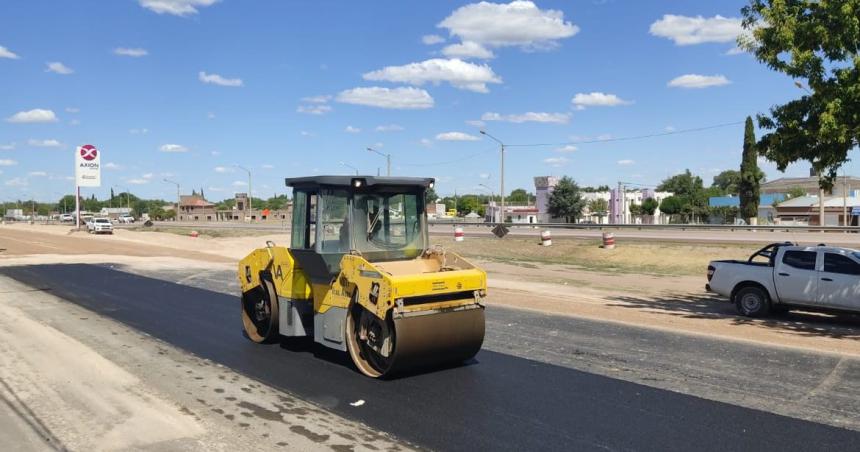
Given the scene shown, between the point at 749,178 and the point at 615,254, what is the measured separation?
131 feet

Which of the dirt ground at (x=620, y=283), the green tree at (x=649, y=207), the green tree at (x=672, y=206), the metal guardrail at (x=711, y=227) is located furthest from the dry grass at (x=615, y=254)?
the green tree at (x=649, y=207)

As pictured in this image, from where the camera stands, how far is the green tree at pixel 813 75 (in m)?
12.1

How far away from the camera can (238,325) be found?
37.9 feet

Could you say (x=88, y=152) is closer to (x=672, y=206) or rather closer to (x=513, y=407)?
(x=513, y=407)

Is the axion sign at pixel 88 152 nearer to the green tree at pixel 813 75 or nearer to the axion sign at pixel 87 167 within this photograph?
the axion sign at pixel 87 167

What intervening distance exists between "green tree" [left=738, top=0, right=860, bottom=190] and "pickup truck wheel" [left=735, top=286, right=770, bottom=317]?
271 cm

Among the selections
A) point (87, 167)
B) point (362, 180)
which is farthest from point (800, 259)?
point (87, 167)

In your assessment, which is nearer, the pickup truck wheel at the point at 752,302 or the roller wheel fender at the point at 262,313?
the roller wheel fender at the point at 262,313

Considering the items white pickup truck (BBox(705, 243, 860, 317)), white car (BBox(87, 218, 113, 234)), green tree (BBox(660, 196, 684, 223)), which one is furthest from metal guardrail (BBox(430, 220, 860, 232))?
green tree (BBox(660, 196, 684, 223))

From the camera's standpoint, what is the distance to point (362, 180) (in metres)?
8.22

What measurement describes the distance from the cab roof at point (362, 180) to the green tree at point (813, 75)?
26.7ft

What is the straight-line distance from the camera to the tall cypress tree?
6475cm

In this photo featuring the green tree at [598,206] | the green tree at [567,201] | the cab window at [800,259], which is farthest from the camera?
the green tree at [598,206]

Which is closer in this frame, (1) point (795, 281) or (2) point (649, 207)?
(1) point (795, 281)
